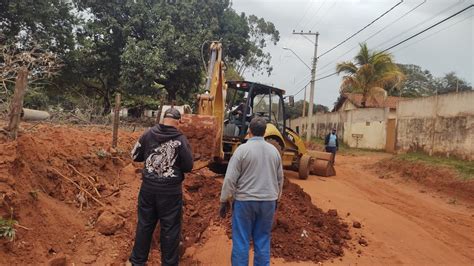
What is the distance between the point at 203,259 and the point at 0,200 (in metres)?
2.55

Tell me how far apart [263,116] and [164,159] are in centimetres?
776

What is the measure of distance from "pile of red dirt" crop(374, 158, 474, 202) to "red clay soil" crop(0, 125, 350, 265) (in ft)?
22.2

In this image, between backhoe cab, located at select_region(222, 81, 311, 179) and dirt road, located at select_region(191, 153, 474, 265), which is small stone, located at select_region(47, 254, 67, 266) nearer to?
dirt road, located at select_region(191, 153, 474, 265)

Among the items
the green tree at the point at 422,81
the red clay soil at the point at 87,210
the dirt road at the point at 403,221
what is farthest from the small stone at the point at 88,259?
the green tree at the point at 422,81

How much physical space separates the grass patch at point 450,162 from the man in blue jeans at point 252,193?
34.4 ft

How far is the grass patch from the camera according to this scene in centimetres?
1312

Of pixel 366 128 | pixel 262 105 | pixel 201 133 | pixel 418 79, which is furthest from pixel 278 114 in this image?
pixel 418 79

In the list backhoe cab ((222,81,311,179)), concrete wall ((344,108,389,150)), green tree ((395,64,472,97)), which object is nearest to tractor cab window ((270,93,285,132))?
backhoe cab ((222,81,311,179))

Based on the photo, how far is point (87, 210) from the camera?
6.09 meters

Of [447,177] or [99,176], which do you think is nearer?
[99,176]

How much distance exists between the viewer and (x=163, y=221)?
4566mm

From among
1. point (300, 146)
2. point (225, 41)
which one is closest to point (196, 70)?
point (225, 41)

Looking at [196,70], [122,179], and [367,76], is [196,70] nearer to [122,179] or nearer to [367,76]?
[367,76]

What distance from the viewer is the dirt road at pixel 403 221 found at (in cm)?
633
